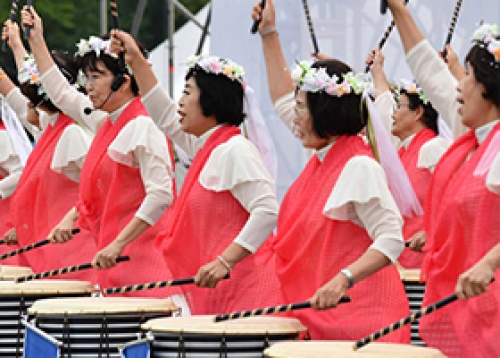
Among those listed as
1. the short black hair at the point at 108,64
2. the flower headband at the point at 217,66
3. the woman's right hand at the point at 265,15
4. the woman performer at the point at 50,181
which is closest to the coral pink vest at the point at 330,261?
the flower headband at the point at 217,66

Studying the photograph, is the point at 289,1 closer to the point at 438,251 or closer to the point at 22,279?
the point at 22,279

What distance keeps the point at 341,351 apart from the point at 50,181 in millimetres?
3530

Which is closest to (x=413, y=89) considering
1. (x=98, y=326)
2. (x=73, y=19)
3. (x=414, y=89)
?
(x=414, y=89)

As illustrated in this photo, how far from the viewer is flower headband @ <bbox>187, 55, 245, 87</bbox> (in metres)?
5.65

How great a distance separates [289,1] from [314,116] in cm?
364

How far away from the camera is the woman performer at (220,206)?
5.18m

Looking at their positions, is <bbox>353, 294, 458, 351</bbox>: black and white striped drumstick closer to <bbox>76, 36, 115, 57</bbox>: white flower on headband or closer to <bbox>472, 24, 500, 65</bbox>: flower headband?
<bbox>472, 24, 500, 65</bbox>: flower headband

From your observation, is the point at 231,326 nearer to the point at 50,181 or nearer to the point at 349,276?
the point at 349,276

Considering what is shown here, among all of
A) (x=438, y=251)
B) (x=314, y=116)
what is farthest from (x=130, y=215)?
(x=438, y=251)

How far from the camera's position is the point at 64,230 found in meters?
6.61

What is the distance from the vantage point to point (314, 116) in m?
4.96

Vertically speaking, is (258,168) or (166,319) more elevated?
(258,168)

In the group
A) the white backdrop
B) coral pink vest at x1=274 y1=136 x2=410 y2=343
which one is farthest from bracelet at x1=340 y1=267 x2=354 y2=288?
the white backdrop

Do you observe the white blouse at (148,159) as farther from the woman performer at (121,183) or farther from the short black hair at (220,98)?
the short black hair at (220,98)
